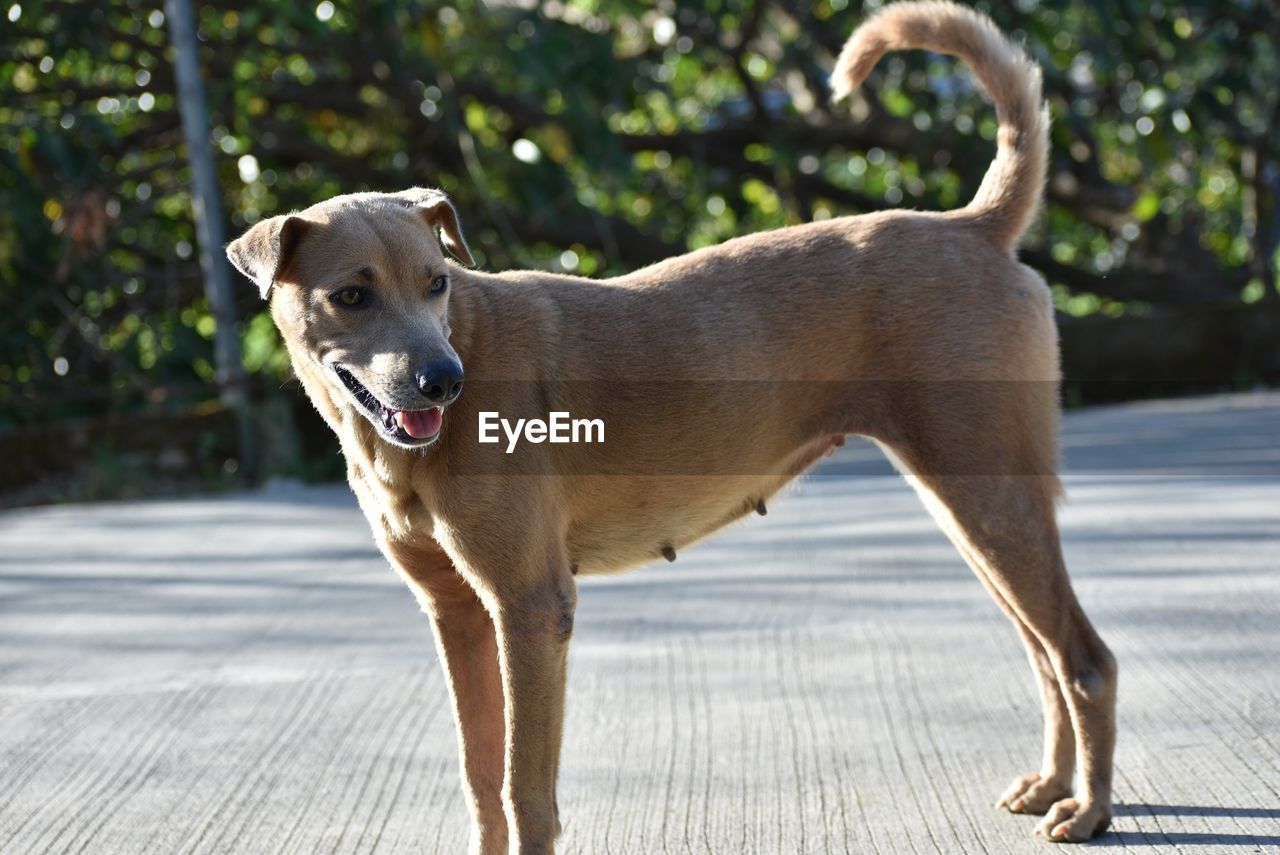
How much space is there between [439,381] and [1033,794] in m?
1.74

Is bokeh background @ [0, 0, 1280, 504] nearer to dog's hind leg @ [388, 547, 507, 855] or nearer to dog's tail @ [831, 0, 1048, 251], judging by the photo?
dog's tail @ [831, 0, 1048, 251]

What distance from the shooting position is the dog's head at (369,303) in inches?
118

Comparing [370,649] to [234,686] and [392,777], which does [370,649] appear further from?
[392,777]

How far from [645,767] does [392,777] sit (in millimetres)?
665

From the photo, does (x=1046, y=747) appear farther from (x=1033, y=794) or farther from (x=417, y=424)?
(x=417, y=424)

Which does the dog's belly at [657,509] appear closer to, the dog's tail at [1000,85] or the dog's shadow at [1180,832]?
the dog's tail at [1000,85]

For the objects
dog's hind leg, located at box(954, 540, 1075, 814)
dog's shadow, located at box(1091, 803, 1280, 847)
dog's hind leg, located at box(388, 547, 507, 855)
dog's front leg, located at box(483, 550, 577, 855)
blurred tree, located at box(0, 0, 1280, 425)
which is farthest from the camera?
blurred tree, located at box(0, 0, 1280, 425)

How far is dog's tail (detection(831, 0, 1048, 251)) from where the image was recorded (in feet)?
12.5

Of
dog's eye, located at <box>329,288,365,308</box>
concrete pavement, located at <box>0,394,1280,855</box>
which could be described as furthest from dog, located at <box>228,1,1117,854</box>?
concrete pavement, located at <box>0,394,1280,855</box>

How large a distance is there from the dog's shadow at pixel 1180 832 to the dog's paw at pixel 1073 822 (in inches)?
1.1

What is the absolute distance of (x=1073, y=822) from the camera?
132 inches

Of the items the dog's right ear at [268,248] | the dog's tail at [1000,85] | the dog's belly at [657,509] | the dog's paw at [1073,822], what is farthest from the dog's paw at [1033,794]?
the dog's right ear at [268,248]

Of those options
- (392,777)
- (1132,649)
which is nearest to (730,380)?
(392,777)

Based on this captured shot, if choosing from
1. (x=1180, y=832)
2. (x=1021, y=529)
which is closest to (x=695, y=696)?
(x=1021, y=529)
